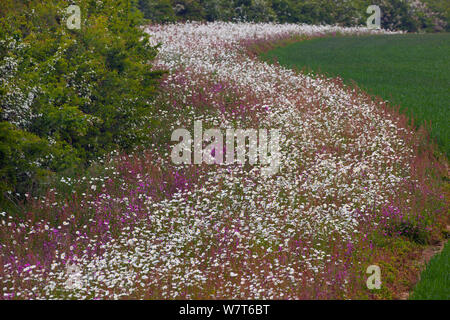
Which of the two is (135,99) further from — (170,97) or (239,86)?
(239,86)

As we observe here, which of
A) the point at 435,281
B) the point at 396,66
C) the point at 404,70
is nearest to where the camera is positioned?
the point at 435,281

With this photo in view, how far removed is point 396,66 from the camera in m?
23.7

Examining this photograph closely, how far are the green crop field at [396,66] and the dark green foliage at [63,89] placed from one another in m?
8.25

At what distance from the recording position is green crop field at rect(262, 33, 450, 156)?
15584 millimetres

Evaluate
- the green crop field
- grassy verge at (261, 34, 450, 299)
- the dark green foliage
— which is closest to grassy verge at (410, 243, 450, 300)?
grassy verge at (261, 34, 450, 299)

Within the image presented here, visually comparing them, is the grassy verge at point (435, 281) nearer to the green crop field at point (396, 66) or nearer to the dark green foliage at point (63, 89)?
the green crop field at point (396, 66)

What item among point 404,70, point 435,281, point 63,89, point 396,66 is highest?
point 396,66

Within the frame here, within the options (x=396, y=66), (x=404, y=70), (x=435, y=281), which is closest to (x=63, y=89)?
(x=435, y=281)

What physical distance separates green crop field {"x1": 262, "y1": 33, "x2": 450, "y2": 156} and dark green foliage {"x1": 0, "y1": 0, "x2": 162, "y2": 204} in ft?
27.1

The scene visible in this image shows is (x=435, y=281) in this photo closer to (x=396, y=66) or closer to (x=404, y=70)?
(x=404, y=70)

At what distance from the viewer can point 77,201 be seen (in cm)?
994

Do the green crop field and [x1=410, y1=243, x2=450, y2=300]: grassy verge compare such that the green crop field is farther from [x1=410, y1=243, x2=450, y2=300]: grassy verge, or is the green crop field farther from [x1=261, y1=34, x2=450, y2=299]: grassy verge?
[x1=410, y1=243, x2=450, y2=300]: grassy verge

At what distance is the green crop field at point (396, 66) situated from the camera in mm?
15584

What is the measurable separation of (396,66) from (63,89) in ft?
58.8
